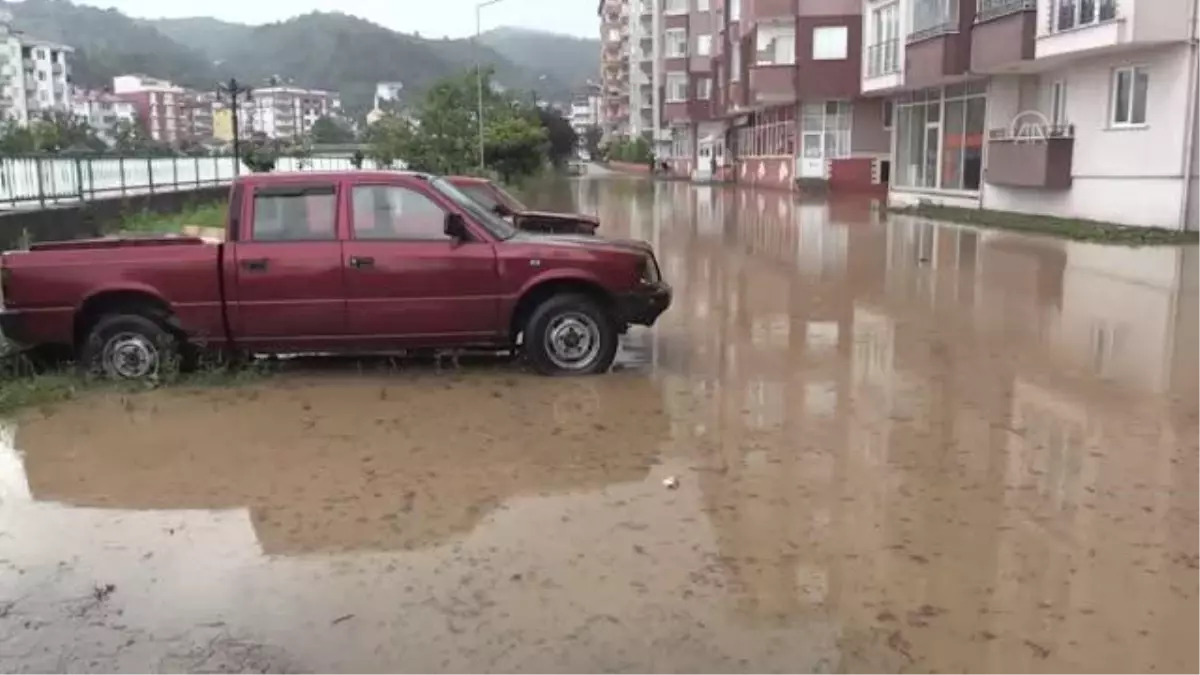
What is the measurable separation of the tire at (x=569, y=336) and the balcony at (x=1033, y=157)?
2042 cm

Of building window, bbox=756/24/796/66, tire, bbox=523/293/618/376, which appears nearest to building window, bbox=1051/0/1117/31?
tire, bbox=523/293/618/376

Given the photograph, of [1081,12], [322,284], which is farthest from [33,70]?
[322,284]

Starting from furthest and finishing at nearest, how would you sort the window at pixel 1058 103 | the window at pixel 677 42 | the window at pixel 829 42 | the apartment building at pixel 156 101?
the apartment building at pixel 156 101 < the window at pixel 677 42 < the window at pixel 829 42 < the window at pixel 1058 103

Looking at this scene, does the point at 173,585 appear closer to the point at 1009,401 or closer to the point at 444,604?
the point at 444,604

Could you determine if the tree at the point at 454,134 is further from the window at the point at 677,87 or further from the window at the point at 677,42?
the window at the point at 677,42

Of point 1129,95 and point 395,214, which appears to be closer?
point 395,214

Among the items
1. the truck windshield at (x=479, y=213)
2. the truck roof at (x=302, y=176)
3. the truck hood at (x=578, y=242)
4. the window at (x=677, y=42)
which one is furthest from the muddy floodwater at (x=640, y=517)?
the window at (x=677, y=42)

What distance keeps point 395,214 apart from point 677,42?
8352 cm

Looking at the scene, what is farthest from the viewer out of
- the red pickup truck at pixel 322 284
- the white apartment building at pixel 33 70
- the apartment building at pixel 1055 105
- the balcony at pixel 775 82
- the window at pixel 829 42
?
the white apartment building at pixel 33 70

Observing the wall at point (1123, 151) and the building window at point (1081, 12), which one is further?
the building window at point (1081, 12)

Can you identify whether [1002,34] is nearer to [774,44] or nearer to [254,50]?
[774,44]

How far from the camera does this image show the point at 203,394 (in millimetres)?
9000

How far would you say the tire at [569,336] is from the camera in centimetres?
951

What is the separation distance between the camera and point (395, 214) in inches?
370
